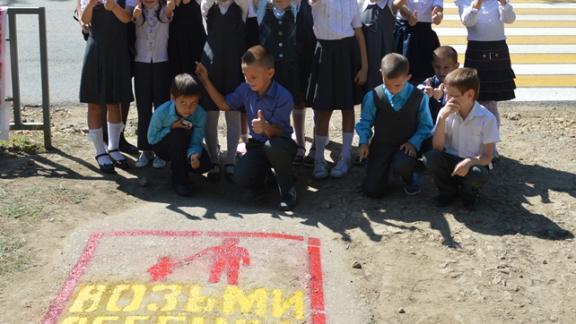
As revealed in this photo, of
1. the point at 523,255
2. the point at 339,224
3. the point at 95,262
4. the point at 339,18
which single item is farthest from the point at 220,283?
the point at 339,18

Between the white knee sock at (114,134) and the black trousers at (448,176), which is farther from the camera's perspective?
the white knee sock at (114,134)

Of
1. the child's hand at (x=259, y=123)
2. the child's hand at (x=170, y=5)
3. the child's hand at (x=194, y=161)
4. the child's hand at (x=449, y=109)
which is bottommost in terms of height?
the child's hand at (x=194, y=161)

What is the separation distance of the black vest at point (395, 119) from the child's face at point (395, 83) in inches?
3.6

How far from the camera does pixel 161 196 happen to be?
6.00 m

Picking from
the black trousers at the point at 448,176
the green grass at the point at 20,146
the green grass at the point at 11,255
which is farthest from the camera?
the green grass at the point at 20,146

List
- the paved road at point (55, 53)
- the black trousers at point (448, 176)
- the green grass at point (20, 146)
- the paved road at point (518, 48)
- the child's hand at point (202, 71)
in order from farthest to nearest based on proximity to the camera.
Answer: the paved road at point (518, 48) < the paved road at point (55, 53) < the green grass at point (20, 146) < the child's hand at point (202, 71) < the black trousers at point (448, 176)

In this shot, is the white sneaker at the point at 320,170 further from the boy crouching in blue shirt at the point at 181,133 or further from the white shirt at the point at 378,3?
the white shirt at the point at 378,3

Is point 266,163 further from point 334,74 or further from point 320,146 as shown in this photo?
point 334,74

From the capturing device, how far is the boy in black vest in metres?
5.86

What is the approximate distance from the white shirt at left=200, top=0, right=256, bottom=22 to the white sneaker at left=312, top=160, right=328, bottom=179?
126 centimetres

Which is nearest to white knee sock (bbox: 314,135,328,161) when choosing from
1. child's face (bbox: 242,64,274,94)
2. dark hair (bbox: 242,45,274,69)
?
child's face (bbox: 242,64,274,94)

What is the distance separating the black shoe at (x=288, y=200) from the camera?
5.78 m

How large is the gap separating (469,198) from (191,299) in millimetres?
2229

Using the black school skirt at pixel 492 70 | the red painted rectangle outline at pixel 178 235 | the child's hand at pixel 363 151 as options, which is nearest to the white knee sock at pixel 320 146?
the child's hand at pixel 363 151
